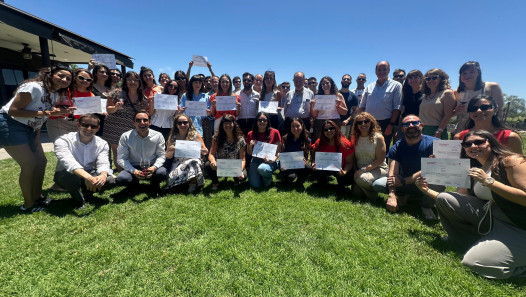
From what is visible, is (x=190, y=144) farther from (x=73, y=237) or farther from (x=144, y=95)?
(x=73, y=237)

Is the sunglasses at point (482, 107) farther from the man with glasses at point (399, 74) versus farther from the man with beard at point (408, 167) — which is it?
the man with glasses at point (399, 74)

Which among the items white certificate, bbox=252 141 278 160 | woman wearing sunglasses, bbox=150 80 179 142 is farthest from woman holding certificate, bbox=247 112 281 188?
woman wearing sunglasses, bbox=150 80 179 142

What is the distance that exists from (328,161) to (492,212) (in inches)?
107

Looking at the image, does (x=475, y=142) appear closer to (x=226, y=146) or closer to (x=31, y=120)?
(x=226, y=146)

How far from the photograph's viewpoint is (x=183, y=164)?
5148mm

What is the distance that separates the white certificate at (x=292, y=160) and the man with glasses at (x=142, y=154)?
272 centimetres

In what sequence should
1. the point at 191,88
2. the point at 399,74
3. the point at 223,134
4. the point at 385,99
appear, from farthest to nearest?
the point at 399,74 → the point at 191,88 → the point at 223,134 → the point at 385,99

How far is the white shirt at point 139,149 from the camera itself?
4883mm

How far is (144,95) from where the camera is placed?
571 cm

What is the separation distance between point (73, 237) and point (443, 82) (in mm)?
7537

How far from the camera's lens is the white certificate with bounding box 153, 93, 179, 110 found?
5482 mm

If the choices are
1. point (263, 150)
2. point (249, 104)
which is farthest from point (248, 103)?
point (263, 150)

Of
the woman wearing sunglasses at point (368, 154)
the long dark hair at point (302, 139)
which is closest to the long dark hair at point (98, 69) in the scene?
the long dark hair at point (302, 139)

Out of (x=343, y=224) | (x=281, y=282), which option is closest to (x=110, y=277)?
(x=281, y=282)
